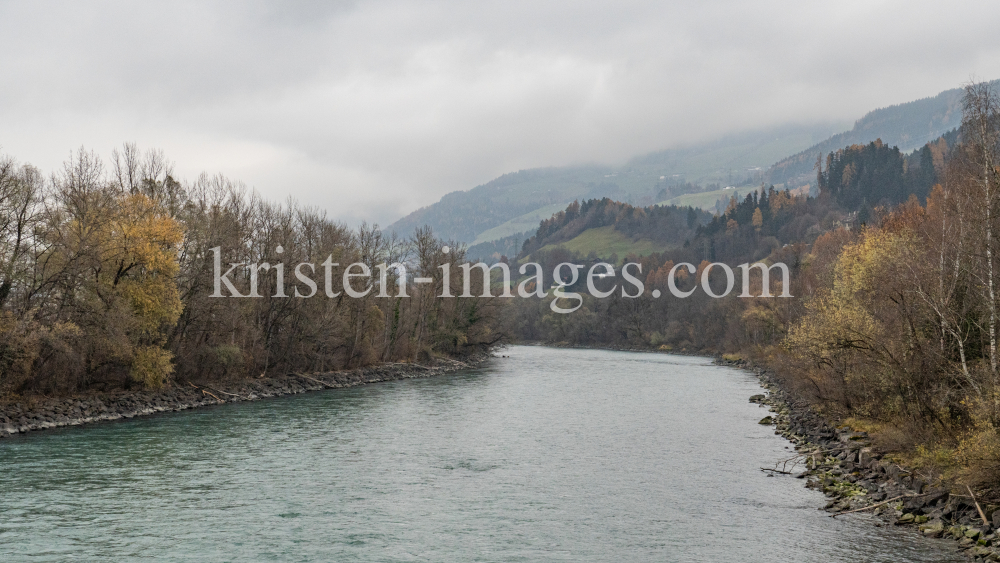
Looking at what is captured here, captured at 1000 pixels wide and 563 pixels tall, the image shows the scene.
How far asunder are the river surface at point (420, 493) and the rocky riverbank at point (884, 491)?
0.68 m

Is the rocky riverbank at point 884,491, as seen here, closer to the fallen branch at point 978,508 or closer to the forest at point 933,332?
the fallen branch at point 978,508

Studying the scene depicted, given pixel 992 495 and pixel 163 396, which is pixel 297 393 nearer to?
pixel 163 396

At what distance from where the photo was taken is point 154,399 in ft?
147

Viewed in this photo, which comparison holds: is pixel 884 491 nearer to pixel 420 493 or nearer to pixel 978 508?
pixel 978 508

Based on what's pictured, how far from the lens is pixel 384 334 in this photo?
79.9 meters

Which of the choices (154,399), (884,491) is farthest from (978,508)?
(154,399)

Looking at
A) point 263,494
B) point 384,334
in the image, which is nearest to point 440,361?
point 384,334

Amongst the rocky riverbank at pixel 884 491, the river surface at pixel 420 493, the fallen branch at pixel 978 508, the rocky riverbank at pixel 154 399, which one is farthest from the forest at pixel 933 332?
the rocky riverbank at pixel 154 399

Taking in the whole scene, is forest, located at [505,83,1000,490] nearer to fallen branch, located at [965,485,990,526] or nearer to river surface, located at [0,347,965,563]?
fallen branch, located at [965,485,990,526]

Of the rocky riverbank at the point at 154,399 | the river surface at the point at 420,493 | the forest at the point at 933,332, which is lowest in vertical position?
the river surface at the point at 420,493

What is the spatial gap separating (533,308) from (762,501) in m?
158

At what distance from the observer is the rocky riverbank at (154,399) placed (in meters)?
36.5

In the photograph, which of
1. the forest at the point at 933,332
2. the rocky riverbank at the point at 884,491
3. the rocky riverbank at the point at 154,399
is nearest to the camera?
the rocky riverbank at the point at 884,491

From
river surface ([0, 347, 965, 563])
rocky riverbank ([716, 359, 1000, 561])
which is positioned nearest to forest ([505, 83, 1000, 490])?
rocky riverbank ([716, 359, 1000, 561])
